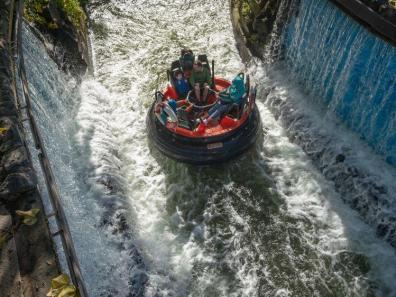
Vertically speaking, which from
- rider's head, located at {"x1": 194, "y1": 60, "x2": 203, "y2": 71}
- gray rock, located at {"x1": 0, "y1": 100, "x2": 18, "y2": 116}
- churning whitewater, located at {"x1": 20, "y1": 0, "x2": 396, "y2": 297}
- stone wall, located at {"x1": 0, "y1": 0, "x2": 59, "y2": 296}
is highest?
rider's head, located at {"x1": 194, "y1": 60, "x2": 203, "y2": 71}

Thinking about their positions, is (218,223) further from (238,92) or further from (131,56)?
(131,56)

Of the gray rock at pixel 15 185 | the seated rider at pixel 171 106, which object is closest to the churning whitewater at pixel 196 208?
the seated rider at pixel 171 106

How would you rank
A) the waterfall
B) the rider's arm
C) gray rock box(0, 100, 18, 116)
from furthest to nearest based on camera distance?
the rider's arm, the waterfall, gray rock box(0, 100, 18, 116)

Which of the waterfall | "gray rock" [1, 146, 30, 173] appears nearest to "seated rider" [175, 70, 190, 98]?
the waterfall

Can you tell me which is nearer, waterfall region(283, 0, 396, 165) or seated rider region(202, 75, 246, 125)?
waterfall region(283, 0, 396, 165)

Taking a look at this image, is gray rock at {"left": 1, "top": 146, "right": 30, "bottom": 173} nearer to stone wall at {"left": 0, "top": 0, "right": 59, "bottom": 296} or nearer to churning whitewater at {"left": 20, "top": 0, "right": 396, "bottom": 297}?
stone wall at {"left": 0, "top": 0, "right": 59, "bottom": 296}

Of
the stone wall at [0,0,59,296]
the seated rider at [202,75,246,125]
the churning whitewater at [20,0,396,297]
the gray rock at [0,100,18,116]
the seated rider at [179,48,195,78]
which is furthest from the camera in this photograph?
the seated rider at [179,48,195,78]

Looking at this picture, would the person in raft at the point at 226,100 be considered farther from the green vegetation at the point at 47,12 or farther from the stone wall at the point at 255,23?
the green vegetation at the point at 47,12
